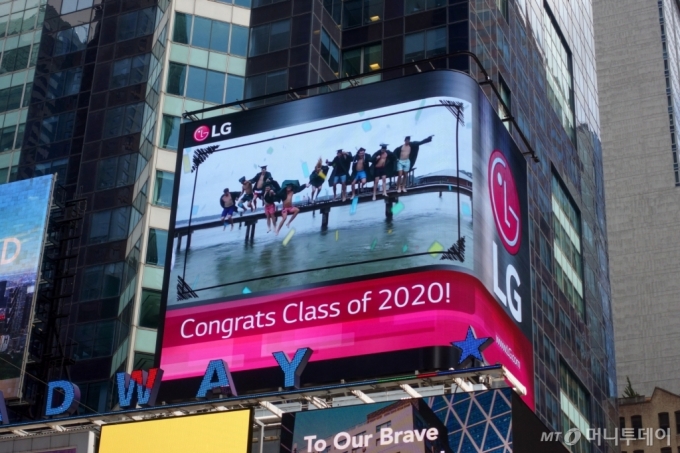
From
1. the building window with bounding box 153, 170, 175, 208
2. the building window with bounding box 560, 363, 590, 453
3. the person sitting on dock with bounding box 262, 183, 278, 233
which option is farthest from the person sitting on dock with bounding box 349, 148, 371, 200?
the building window with bounding box 560, 363, 590, 453

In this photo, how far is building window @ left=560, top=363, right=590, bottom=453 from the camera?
69.1 meters

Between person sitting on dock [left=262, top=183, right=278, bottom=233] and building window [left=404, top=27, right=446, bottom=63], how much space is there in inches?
919

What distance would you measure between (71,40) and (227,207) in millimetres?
32562

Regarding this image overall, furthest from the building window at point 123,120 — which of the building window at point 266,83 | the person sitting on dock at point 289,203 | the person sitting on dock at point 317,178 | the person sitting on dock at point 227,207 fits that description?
the person sitting on dock at point 317,178

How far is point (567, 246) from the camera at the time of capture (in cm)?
7706

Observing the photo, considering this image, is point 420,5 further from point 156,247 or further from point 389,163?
point 389,163

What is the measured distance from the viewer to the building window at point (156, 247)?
61500 mm

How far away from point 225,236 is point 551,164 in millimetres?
33687

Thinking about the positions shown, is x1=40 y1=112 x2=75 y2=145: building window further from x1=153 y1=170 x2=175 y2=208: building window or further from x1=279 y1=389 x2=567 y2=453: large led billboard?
x1=279 y1=389 x2=567 y2=453: large led billboard

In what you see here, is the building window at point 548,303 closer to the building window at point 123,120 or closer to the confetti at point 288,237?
the building window at point 123,120

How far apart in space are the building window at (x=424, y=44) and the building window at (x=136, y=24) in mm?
15368

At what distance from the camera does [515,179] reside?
5047 centimetres

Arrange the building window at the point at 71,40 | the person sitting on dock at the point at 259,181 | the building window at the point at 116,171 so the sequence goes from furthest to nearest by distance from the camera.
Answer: the building window at the point at 71,40 → the building window at the point at 116,171 → the person sitting on dock at the point at 259,181

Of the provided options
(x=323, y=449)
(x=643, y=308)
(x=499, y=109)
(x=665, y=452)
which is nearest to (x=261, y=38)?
(x=499, y=109)
